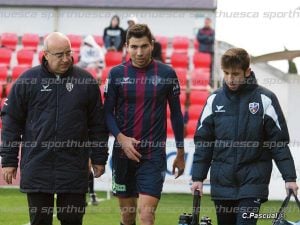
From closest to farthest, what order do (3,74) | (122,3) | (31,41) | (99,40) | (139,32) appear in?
(139,32) → (3,74) → (99,40) → (31,41) → (122,3)

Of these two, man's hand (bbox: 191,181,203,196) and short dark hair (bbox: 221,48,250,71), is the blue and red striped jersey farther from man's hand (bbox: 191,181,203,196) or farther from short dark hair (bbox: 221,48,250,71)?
short dark hair (bbox: 221,48,250,71)

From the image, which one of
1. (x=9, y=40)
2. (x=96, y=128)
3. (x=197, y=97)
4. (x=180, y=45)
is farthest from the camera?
(x=9, y=40)

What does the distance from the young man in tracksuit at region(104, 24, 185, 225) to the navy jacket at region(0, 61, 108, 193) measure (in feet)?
2.43

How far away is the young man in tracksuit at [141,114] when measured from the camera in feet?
29.5

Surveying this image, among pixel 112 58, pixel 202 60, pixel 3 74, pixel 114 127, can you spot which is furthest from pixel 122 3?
pixel 114 127

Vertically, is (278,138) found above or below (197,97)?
below

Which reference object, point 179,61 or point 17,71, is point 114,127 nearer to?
point 17,71

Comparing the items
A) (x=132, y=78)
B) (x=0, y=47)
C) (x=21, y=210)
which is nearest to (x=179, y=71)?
(x=0, y=47)

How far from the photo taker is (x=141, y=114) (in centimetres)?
903

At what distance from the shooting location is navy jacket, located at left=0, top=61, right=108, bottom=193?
8.23 metres

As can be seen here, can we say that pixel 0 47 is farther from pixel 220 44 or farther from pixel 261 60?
pixel 261 60

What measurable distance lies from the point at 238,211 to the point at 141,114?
1.59 meters

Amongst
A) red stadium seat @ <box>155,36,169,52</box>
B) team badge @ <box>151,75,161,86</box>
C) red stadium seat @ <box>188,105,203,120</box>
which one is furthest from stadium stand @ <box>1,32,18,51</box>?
team badge @ <box>151,75,161,86</box>

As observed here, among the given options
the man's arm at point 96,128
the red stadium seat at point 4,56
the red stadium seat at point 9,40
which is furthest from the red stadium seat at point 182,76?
the man's arm at point 96,128
